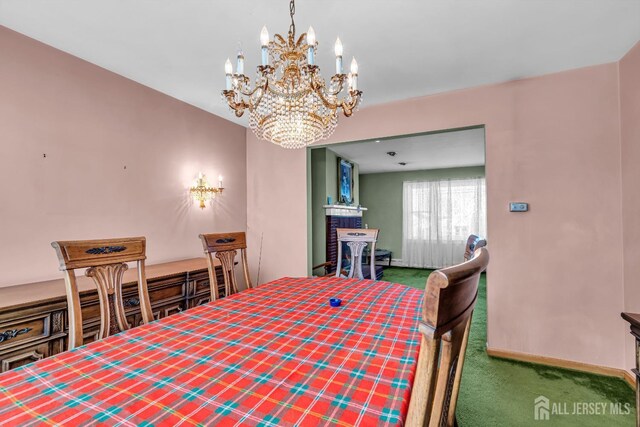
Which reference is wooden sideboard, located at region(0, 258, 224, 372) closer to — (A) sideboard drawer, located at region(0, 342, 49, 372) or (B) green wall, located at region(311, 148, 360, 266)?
(A) sideboard drawer, located at region(0, 342, 49, 372)

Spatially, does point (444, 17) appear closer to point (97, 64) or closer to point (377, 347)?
point (377, 347)

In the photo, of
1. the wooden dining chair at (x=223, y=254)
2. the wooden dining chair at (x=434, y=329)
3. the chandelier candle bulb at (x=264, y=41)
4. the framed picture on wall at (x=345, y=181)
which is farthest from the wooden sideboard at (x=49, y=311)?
the framed picture on wall at (x=345, y=181)

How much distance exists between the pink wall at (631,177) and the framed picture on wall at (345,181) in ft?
11.3

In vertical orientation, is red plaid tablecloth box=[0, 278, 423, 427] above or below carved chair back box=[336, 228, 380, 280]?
below

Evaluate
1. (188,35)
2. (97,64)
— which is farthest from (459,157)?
(97,64)

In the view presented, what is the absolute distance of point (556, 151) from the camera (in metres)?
2.45

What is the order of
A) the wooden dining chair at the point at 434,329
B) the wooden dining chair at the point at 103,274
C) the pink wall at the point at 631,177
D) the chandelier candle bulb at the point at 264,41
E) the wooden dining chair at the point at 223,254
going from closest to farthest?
1. the wooden dining chair at the point at 434,329
2. the wooden dining chair at the point at 103,274
3. the chandelier candle bulb at the point at 264,41
4. the wooden dining chair at the point at 223,254
5. the pink wall at the point at 631,177

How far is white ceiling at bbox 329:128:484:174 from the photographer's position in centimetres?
415

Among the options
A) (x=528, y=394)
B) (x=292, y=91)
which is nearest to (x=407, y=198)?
(x=528, y=394)

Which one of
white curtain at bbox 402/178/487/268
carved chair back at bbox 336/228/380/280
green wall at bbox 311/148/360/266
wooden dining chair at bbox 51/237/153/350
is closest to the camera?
wooden dining chair at bbox 51/237/153/350

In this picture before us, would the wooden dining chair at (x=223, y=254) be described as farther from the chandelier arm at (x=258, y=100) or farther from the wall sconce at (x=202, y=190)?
the wall sconce at (x=202, y=190)

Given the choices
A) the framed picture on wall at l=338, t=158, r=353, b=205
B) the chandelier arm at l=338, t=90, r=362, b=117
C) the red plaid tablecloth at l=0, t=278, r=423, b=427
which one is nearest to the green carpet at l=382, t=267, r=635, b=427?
the red plaid tablecloth at l=0, t=278, r=423, b=427

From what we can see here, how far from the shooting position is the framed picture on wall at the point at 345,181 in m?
5.04

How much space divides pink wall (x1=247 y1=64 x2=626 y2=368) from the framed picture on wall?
2.35 metres
